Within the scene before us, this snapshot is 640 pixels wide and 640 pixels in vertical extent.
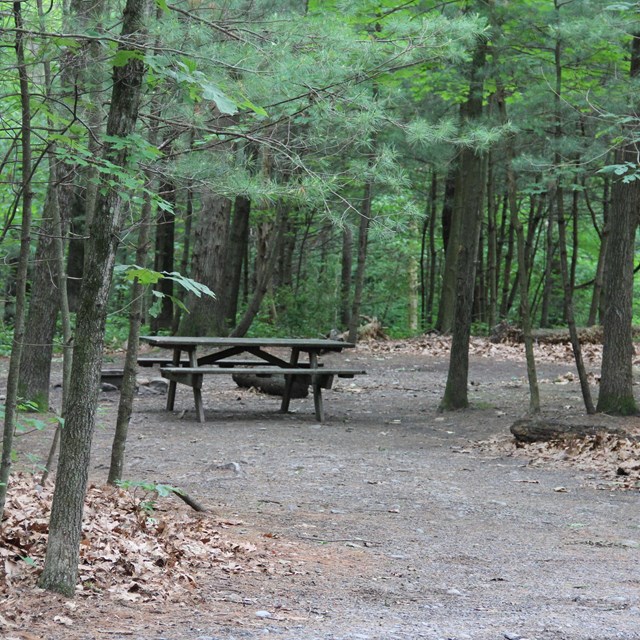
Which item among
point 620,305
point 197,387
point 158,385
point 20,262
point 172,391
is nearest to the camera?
point 20,262

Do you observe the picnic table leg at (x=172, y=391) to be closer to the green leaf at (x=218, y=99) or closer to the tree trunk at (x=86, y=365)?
the tree trunk at (x=86, y=365)

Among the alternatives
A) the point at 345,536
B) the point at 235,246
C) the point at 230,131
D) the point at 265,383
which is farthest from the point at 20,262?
the point at 235,246

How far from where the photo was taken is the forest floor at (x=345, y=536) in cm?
385

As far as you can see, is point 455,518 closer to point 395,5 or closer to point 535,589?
point 535,589

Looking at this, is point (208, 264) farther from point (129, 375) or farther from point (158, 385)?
point (129, 375)

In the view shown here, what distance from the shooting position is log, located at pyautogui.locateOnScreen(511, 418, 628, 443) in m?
9.16

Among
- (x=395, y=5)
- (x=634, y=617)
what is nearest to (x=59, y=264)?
(x=634, y=617)

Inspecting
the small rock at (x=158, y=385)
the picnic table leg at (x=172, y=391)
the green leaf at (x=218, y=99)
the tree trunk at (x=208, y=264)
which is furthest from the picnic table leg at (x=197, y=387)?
the green leaf at (x=218, y=99)

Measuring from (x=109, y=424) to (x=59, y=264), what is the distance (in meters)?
5.51

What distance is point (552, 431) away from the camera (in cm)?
934

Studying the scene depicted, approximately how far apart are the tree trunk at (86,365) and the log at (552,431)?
21.3 feet

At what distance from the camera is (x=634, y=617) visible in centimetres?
407

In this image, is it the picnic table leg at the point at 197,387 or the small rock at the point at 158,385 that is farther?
the small rock at the point at 158,385

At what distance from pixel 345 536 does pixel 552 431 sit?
4.26 m
